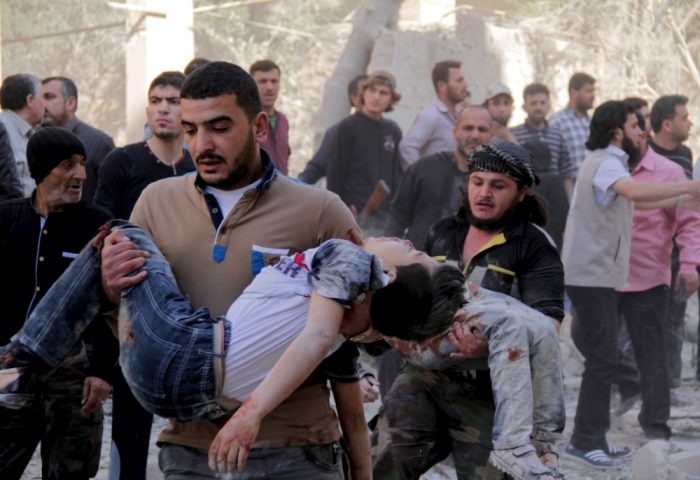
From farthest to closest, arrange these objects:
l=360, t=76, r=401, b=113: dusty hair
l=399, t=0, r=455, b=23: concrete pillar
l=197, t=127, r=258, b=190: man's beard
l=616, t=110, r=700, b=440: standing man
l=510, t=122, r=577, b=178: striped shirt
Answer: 1. l=399, t=0, r=455, b=23: concrete pillar
2. l=510, t=122, r=577, b=178: striped shirt
3. l=360, t=76, r=401, b=113: dusty hair
4. l=616, t=110, r=700, b=440: standing man
5. l=197, t=127, r=258, b=190: man's beard

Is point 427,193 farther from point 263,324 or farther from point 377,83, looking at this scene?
point 263,324

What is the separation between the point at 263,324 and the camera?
2.41m

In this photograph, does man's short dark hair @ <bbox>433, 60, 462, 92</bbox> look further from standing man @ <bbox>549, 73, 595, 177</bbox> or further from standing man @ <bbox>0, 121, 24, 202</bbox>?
standing man @ <bbox>0, 121, 24, 202</bbox>

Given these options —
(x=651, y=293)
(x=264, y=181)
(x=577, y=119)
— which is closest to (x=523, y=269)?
(x=264, y=181)

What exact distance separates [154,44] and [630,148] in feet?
19.9

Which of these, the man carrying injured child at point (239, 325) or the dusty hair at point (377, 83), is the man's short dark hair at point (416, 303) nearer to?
the man carrying injured child at point (239, 325)

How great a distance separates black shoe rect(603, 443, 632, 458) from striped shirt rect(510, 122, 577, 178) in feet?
10.5

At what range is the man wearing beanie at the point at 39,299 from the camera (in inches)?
159

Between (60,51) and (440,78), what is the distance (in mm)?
15011

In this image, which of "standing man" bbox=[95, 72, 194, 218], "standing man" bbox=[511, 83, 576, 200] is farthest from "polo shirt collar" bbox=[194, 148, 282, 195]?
"standing man" bbox=[511, 83, 576, 200]

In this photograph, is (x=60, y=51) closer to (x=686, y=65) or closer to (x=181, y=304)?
(x=686, y=65)

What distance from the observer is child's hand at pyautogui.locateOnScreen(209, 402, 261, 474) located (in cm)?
218

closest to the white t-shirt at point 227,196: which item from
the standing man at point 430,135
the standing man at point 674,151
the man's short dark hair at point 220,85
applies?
the man's short dark hair at point 220,85

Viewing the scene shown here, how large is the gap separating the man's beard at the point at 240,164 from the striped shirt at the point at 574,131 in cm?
723
